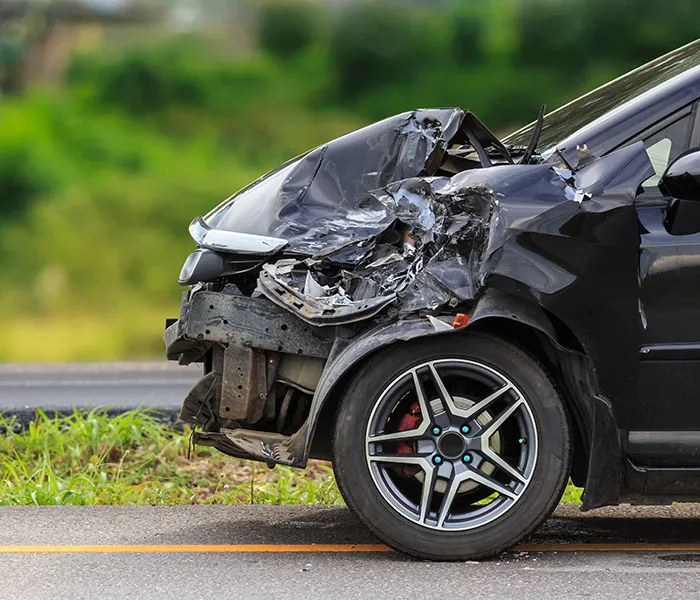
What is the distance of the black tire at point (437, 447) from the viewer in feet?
15.6

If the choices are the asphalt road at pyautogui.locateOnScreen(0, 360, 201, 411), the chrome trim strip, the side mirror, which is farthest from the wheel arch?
the asphalt road at pyautogui.locateOnScreen(0, 360, 201, 411)

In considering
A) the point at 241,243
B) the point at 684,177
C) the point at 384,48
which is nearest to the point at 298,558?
the point at 241,243

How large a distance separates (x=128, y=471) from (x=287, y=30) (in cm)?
2160

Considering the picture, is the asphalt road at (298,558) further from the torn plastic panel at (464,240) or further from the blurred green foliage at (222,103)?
the blurred green foliage at (222,103)

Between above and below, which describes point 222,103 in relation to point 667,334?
above

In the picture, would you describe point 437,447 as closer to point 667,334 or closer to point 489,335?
point 489,335

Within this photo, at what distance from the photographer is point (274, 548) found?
5109 millimetres

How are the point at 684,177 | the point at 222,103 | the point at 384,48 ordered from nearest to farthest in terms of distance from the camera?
the point at 684,177 < the point at 384,48 < the point at 222,103

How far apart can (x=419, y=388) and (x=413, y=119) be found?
1.27 m

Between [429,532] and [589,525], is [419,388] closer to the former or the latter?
[429,532]

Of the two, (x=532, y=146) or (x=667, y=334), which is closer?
(x=667, y=334)

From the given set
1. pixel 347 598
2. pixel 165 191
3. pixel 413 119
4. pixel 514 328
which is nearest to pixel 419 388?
pixel 514 328

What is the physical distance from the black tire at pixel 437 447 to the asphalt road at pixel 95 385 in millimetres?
3663

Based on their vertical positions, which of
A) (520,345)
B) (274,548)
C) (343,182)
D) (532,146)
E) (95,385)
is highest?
(532,146)
